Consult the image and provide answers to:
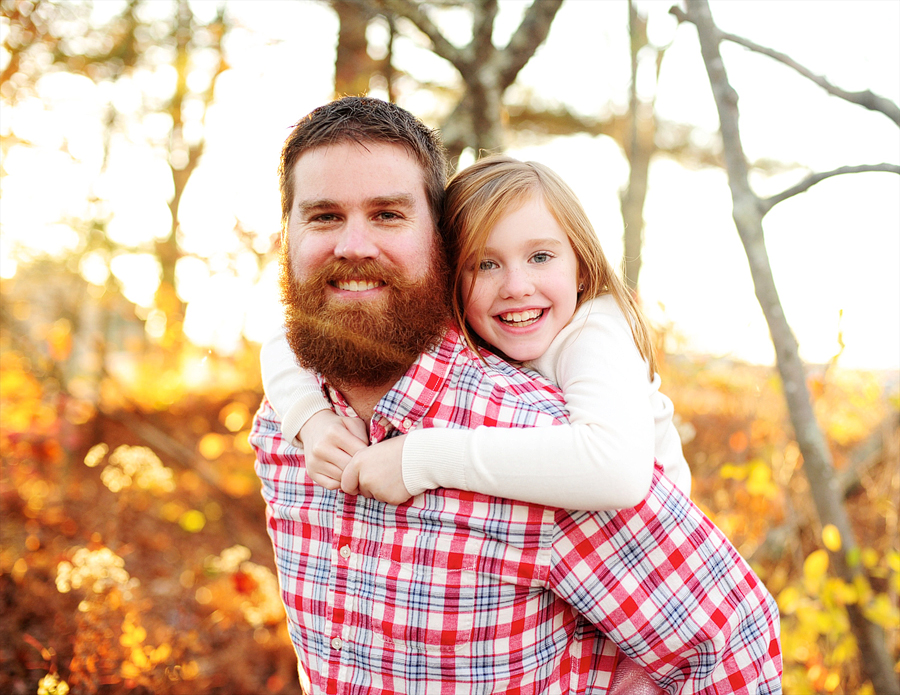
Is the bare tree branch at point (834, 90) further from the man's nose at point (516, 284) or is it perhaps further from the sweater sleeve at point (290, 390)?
the sweater sleeve at point (290, 390)

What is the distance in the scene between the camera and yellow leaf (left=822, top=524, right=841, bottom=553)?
240cm

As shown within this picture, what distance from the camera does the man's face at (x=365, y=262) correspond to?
1642mm

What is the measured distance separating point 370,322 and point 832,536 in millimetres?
1890

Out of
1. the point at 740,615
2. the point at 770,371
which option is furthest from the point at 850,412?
the point at 740,615

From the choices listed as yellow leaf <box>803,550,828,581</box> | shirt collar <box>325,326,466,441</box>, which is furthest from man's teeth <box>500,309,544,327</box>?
yellow leaf <box>803,550,828,581</box>

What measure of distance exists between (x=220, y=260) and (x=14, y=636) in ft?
→ 8.00

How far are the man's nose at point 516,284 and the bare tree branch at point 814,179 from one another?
2.96 ft

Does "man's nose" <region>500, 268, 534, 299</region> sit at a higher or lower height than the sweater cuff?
higher

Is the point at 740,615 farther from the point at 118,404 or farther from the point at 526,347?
the point at 118,404

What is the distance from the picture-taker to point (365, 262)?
1646 millimetres

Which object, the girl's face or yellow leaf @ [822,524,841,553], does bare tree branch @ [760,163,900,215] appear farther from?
yellow leaf @ [822,524,841,553]

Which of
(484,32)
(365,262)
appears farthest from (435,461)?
(484,32)

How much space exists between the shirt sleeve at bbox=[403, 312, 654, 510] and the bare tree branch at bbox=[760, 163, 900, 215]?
3.07 feet

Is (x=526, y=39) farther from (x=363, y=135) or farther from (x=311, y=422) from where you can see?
(x=311, y=422)
